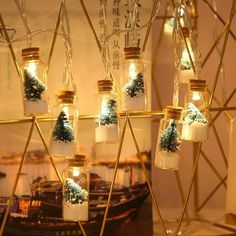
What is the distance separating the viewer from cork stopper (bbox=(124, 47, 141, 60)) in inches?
26.0

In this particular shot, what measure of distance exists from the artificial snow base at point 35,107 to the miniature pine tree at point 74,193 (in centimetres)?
11

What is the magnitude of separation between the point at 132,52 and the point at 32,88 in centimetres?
14

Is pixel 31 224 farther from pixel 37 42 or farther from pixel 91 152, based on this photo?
pixel 37 42

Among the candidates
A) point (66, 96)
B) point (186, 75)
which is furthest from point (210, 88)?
point (66, 96)

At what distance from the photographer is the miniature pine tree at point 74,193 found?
670 mm

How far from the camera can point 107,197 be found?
30.2 inches

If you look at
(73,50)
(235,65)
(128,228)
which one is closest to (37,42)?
(73,50)

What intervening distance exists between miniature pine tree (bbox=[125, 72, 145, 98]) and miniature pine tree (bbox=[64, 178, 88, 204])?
0.14 m

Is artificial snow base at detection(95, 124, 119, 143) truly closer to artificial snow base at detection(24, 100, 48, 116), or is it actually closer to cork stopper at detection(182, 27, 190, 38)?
artificial snow base at detection(24, 100, 48, 116)

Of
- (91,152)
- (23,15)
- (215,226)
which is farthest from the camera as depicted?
(215,226)

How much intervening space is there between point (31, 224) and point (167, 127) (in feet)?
0.85

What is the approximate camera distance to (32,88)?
2.10ft

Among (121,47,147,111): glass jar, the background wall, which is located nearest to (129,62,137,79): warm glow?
(121,47,147,111): glass jar

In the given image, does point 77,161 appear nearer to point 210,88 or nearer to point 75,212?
point 75,212
